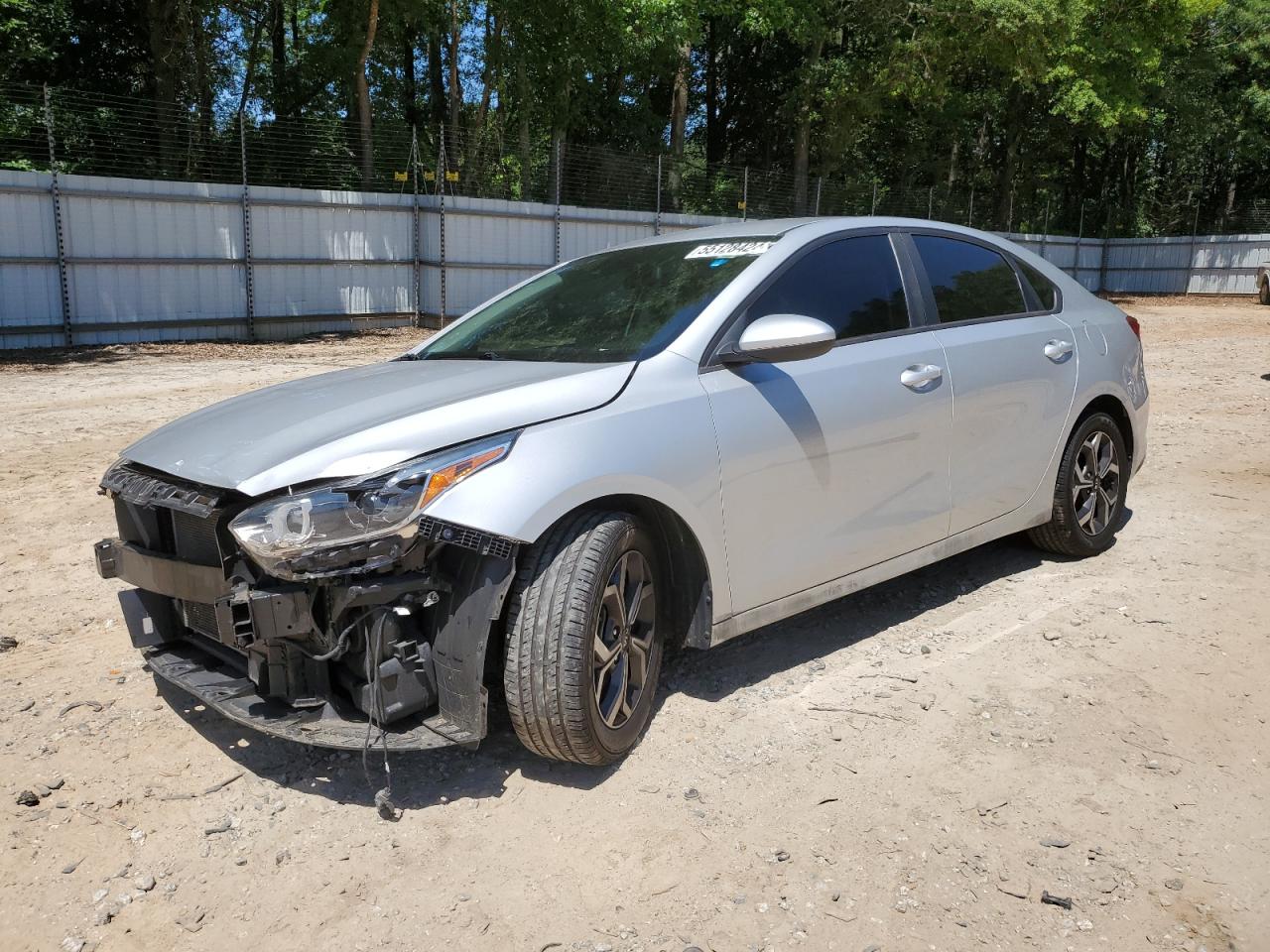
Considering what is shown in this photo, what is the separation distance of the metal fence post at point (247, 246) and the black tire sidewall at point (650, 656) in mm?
15569

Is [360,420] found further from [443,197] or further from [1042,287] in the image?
[443,197]

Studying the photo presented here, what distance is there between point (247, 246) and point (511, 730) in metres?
15.5

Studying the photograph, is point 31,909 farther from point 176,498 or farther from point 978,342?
point 978,342

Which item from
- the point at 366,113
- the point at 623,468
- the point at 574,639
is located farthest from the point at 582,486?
the point at 366,113

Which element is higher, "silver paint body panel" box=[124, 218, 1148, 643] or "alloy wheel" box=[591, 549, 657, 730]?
"silver paint body panel" box=[124, 218, 1148, 643]

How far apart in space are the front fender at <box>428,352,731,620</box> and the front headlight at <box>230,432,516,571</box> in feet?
0.25

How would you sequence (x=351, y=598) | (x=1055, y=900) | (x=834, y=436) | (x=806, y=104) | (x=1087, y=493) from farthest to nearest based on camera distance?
1. (x=806, y=104)
2. (x=1087, y=493)
3. (x=834, y=436)
4. (x=351, y=598)
5. (x=1055, y=900)

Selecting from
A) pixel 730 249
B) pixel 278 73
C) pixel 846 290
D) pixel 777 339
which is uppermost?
pixel 278 73

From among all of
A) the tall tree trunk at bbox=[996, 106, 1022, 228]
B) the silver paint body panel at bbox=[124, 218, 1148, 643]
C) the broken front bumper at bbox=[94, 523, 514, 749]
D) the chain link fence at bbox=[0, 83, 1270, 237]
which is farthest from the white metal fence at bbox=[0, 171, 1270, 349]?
the tall tree trunk at bbox=[996, 106, 1022, 228]

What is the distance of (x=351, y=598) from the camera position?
9.12ft

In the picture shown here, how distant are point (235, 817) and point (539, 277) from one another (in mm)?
2528

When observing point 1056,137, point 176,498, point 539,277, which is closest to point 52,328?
point 539,277

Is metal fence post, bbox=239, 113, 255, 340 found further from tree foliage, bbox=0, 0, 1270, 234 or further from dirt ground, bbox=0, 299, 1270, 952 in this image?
dirt ground, bbox=0, 299, 1270, 952

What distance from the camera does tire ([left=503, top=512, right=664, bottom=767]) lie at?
2.96m
